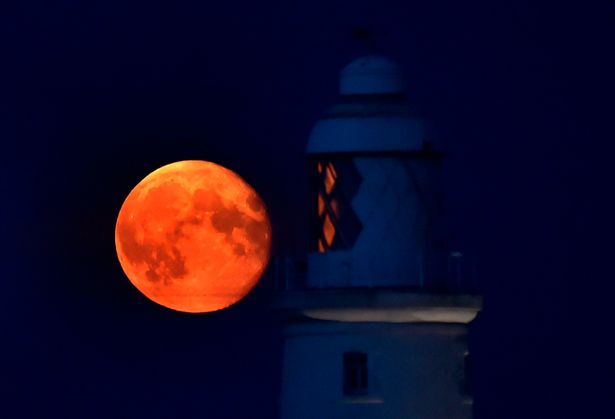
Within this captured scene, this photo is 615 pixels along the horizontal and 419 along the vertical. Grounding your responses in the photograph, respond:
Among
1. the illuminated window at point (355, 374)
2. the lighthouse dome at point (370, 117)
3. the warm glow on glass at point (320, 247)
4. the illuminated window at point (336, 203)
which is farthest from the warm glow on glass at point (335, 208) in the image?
the illuminated window at point (355, 374)

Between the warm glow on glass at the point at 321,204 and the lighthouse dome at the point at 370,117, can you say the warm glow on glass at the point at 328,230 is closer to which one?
the warm glow on glass at the point at 321,204

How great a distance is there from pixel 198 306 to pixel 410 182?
3333mm

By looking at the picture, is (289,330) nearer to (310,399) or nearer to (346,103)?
(310,399)

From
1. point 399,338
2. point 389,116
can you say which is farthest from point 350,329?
point 389,116

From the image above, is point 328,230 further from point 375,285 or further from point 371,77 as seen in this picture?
point 371,77

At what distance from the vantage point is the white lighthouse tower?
2588 centimetres

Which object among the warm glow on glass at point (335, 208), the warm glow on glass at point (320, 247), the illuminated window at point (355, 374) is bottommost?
the illuminated window at point (355, 374)

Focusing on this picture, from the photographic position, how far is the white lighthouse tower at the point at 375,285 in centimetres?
2588

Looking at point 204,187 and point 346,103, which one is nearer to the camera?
point 346,103

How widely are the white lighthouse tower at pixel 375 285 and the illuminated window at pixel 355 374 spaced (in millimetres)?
10

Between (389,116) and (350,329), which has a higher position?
(389,116)

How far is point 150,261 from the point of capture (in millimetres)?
28359

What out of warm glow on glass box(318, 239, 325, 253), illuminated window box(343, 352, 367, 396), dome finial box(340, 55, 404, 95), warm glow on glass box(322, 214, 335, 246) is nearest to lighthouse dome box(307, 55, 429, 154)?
dome finial box(340, 55, 404, 95)

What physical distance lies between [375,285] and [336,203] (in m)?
0.98
